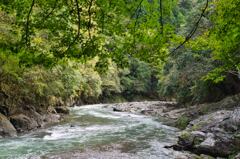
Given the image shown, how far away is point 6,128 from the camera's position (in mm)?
18422

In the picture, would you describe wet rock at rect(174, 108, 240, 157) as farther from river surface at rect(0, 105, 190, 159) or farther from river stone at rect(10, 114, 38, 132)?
river stone at rect(10, 114, 38, 132)

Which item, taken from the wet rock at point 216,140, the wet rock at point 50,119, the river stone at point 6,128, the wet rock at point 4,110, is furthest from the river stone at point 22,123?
the wet rock at point 216,140

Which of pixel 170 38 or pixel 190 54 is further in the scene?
pixel 190 54

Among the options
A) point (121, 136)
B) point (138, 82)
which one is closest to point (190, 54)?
point (121, 136)

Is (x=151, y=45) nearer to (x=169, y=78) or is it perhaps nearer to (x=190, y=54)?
(x=190, y=54)

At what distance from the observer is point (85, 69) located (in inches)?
1534

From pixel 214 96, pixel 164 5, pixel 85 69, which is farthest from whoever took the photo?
pixel 85 69

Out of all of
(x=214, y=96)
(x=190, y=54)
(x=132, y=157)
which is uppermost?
(x=190, y=54)

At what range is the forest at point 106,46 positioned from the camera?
579 cm

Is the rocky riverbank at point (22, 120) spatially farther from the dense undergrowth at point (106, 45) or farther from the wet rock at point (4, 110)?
the dense undergrowth at point (106, 45)

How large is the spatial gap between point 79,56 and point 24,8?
138cm

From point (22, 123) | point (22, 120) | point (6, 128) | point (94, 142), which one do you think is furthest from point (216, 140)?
point (22, 120)

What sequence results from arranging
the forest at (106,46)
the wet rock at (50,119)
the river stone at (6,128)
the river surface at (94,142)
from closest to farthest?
the forest at (106,46), the river surface at (94,142), the river stone at (6,128), the wet rock at (50,119)

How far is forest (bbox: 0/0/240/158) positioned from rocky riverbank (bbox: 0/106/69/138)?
0.33m
